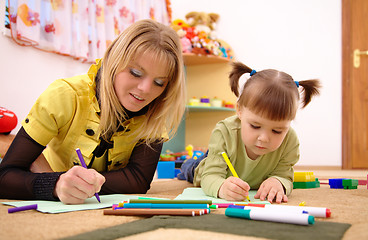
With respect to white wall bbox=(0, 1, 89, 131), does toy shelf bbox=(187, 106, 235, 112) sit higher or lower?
lower

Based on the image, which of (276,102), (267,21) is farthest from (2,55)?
(267,21)

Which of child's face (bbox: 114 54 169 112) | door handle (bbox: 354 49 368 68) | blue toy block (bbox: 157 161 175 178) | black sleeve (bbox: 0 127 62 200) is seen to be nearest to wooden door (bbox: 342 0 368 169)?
door handle (bbox: 354 49 368 68)

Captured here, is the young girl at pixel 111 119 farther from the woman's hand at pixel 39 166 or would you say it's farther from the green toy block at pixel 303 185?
the green toy block at pixel 303 185

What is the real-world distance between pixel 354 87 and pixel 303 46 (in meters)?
0.59

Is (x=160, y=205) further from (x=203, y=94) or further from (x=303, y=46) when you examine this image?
(x=303, y=46)

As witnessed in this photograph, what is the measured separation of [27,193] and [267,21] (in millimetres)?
3030

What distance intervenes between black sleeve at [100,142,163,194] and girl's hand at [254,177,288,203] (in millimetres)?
343

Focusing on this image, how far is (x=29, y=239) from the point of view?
20.0 inches

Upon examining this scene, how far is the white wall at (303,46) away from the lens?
329 cm

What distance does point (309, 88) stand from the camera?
118cm

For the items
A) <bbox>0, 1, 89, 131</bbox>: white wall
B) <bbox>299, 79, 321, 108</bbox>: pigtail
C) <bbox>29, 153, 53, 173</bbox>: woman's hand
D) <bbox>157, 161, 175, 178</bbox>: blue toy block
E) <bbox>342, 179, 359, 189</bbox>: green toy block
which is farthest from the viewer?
<bbox>157, 161, 175, 178</bbox>: blue toy block

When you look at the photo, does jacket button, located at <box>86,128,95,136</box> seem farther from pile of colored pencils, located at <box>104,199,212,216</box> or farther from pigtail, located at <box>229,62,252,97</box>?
pigtail, located at <box>229,62,252,97</box>

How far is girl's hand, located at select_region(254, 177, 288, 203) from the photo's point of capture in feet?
3.16

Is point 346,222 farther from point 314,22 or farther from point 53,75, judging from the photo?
point 314,22
